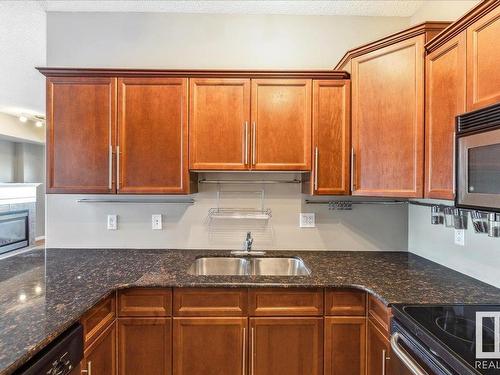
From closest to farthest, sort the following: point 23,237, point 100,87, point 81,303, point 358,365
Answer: point 81,303 < point 358,365 < point 100,87 < point 23,237

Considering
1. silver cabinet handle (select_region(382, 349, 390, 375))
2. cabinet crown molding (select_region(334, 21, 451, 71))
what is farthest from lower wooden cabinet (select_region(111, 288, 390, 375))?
cabinet crown molding (select_region(334, 21, 451, 71))

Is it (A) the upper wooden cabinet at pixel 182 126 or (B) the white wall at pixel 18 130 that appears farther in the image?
(B) the white wall at pixel 18 130

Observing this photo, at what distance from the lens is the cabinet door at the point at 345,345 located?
1556 millimetres

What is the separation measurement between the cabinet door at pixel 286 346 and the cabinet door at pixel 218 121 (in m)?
1.01

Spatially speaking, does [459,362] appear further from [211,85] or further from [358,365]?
[211,85]

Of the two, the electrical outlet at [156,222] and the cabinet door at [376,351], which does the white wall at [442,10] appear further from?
the electrical outlet at [156,222]

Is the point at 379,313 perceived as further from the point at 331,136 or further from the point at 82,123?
the point at 82,123

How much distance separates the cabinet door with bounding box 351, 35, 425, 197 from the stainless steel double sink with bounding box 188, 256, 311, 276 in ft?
2.51

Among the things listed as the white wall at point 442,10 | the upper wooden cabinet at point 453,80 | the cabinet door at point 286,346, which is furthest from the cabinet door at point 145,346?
the white wall at point 442,10

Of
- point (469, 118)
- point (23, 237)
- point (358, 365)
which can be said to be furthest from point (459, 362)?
point (23, 237)

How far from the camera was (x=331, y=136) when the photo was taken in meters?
1.93

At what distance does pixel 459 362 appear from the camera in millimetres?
892

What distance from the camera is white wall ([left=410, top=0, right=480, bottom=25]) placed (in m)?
1.74

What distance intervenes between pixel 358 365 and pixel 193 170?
1.53 m
